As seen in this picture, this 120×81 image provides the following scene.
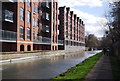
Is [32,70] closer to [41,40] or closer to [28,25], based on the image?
[28,25]

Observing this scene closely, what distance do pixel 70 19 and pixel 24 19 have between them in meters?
46.7

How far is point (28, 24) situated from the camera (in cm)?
3725

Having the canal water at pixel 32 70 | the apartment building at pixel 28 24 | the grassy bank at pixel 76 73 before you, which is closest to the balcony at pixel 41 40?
the apartment building at pixel 28 24

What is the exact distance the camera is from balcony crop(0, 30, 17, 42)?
27.4 meters

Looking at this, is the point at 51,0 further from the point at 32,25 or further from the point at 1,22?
the point at 1,22

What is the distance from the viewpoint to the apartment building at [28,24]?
102 ft

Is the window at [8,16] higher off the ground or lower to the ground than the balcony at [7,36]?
higher

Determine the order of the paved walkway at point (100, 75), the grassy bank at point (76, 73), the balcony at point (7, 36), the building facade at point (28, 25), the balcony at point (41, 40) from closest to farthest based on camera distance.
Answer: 1. the paved walkway at point (100, 75)
2. the grassy bank at point (76, 73)
3. the balcony at point (7, 36)
4. the building facade at point (28, 25)
5. the balcony at point (41, 40)

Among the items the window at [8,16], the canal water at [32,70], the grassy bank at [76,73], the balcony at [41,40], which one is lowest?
the canal water at [32,70]

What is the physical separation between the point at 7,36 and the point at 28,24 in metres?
9.14

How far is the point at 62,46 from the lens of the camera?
65.3m

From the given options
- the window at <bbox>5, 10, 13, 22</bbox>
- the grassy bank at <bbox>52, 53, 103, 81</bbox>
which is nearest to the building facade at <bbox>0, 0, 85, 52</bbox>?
the window at <bbox>5, 10, 13, 22</bbox>

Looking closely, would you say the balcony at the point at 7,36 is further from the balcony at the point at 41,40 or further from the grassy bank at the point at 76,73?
the grassy bank at the point at 76,73

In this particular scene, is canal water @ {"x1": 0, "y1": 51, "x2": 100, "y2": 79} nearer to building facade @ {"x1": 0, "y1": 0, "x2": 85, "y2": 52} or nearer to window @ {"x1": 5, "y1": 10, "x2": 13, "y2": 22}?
building facade @ {"x1": 0, "y1": 0, "x2": 85, "y2": 52}
